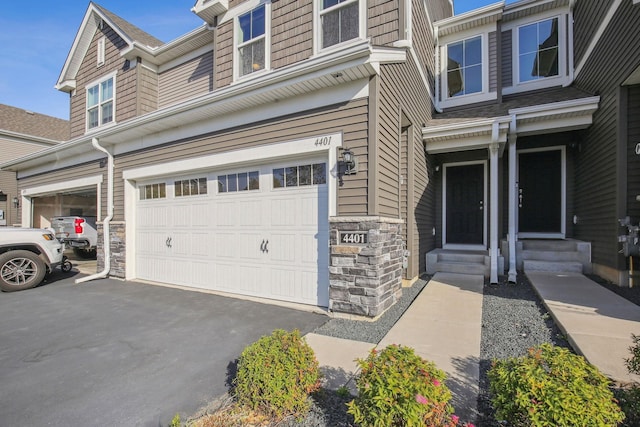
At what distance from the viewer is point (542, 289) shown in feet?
14.8

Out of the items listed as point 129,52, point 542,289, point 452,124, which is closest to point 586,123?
point 452,124

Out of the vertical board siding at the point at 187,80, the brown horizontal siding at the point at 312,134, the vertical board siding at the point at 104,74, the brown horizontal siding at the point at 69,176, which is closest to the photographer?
the brown horizontal siding at the point at 312,134

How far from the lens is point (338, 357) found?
2.80 meters

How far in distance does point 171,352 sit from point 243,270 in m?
2.14

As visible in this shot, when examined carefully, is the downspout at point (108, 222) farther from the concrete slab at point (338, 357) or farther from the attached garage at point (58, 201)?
the concrete slab at point (338, 357)

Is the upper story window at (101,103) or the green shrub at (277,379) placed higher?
the upper story window at (101,103)

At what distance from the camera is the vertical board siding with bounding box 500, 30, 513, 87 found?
7.43 metres

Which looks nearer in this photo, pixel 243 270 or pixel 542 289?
pixel 542 289

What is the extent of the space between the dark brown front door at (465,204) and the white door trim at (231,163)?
15.2ft

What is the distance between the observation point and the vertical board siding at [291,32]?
5719 millimetres

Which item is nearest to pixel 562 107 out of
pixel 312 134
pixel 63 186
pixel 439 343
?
pixel 312 134

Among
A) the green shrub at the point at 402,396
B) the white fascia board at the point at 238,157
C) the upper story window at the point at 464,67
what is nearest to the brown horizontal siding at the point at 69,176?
the white fascia board at the point at 238,157

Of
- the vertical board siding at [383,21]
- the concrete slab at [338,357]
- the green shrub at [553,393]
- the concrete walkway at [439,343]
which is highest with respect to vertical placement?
the vertical board siding at [383,21]

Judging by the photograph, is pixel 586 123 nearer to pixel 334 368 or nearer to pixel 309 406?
pixel 334 368
